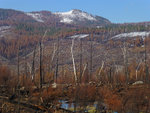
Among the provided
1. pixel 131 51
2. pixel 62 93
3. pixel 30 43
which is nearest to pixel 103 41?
pixel 131 51

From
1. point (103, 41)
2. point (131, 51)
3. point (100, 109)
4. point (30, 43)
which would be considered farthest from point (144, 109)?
point (30, 43)

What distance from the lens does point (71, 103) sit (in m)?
15.7

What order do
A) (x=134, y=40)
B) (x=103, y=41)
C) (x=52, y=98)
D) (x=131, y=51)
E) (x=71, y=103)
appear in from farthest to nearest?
(x=103, y=41) < (x=134, y=40) < (x=131, y=51) < (x=71, y=103) < (x=52, y=98)

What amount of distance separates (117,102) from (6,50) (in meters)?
87.3

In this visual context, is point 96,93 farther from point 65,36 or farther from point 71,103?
point 65,36

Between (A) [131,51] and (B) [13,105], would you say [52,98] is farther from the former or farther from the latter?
(A) [131,51]

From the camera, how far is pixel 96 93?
1622cm

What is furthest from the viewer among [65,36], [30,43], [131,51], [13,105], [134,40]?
[65,36]

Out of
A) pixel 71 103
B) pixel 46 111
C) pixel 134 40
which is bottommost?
pixel 71 103

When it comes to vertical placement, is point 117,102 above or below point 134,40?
below

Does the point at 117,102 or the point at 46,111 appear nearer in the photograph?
the point at 46,111

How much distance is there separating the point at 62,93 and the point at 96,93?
7.87 ft

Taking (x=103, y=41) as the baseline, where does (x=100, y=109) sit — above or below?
below

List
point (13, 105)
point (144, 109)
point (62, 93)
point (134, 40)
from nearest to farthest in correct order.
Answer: point (13, 105) < point (144, 109) < point (62, 93) < point (134, 40)
